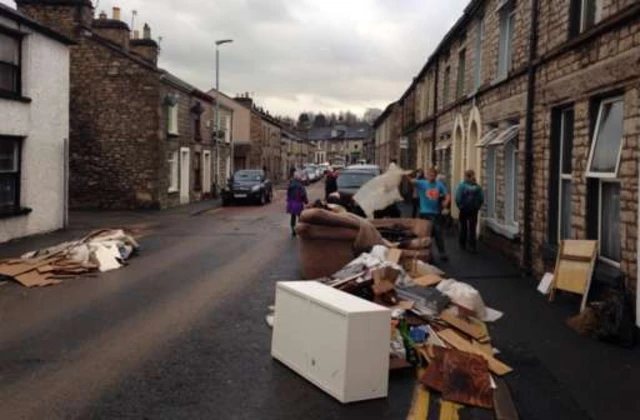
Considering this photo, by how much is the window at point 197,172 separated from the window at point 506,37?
22.8 m

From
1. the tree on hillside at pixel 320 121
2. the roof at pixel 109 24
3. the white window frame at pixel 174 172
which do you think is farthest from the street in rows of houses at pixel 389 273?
the tree on hillside at pixel 320 121

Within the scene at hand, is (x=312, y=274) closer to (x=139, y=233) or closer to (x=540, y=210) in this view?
(x=540, y=210)

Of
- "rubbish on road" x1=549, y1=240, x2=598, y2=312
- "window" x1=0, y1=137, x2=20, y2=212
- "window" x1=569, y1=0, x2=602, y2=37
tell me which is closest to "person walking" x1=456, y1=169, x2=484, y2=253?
"window" x1=569, y1=0, x2=602, y2=37

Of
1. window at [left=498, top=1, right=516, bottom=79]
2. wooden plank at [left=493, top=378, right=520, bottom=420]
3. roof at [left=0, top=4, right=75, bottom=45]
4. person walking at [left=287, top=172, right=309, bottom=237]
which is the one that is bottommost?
wooden plank at [left=493, top=378, right=520, bottom=420]

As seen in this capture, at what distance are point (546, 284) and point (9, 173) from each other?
1337cm

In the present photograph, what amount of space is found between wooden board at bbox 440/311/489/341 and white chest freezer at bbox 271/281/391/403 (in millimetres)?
2055

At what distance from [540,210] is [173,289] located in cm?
628

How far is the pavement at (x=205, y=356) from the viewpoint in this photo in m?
5.57

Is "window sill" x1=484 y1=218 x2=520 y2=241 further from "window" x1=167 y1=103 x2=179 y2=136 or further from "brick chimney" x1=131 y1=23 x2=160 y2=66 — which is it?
"brick chimney" x1=131 y1=23 x2=160 y2=66

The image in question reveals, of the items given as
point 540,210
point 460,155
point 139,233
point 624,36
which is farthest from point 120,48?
point 624,36

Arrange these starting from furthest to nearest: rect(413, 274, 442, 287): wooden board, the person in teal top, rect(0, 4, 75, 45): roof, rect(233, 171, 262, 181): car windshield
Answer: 1. rect(233, 171, 262, 181): car windshield
2. rect(0, 4, 75, 45): roof
3. the person in teal top
4. rect(413, 274, 442, 287): wooden board

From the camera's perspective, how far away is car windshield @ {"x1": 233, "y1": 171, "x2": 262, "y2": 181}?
3538cm

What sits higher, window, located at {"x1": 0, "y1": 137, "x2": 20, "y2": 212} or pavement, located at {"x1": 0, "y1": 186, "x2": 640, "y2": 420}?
window, located at {"x1": 0, "y1": 137, "x2": 20, "y2": 212}

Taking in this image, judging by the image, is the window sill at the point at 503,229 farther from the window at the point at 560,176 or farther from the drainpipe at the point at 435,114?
the drainpipe at the point at 435,114
